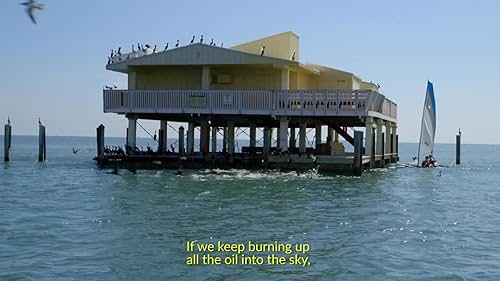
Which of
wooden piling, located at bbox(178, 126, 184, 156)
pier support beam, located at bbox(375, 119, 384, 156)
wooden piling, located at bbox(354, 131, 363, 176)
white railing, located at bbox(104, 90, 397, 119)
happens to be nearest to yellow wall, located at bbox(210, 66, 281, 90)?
white railing, located at bbox(104, 90, 397, 119)

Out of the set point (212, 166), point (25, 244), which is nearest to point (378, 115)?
point (212, 166)

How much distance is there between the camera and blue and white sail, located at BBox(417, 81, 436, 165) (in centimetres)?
5116

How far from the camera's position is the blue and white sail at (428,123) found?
5116 centimetres

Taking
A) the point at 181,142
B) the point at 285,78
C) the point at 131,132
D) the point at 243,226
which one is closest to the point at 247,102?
the point at 285,78

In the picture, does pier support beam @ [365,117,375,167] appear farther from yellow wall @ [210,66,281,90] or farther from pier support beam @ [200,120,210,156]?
pier support beam @ [200,120,210,156]

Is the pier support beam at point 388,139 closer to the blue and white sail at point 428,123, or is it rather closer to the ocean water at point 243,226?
the blue and white sail at point 428,123

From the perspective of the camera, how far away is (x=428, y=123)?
51.8 meters

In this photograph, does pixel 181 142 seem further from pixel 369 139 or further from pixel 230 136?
pixel 369 139

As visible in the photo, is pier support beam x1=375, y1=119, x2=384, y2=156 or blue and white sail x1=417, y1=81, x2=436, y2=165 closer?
pier support beam x1=375, y1=119, x2=384, y2=156

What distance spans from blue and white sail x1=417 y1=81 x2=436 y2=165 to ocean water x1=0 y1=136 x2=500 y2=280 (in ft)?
69.1

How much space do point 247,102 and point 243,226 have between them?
54.3ft

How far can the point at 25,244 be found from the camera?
1497 centimetres

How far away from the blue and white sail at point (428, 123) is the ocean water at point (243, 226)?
21048 millimetres

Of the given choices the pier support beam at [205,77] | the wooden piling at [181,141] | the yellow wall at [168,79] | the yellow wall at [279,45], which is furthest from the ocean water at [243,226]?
the yellow wall at [279,45]
